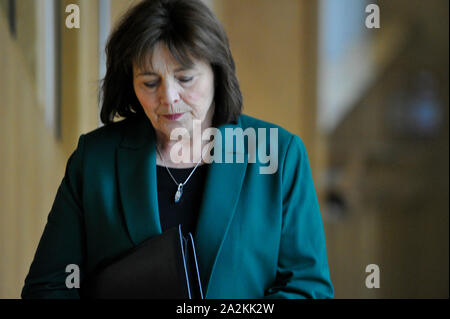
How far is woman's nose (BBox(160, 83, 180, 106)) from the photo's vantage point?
84 centimetres

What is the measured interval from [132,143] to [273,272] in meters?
0.33

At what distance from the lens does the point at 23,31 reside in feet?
4.19

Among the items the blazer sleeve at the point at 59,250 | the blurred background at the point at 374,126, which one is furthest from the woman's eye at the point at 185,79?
the blurred background at the point at 374,126

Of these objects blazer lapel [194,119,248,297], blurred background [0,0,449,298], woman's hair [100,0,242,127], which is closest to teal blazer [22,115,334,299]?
blazer lapel [194,119,248,297]

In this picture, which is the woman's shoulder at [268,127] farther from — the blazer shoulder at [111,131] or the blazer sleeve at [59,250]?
the blazer sleeve at [59,250]

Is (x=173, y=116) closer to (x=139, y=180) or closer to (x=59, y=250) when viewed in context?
(x=139, y=180)

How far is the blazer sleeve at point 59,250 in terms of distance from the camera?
0.90 meters

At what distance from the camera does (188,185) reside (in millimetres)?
907

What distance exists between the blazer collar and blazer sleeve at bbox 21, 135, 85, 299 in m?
0.09

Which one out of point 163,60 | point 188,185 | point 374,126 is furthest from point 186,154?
point 374,126

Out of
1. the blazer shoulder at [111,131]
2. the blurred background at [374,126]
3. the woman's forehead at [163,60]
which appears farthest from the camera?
the blurred background at [374,126]

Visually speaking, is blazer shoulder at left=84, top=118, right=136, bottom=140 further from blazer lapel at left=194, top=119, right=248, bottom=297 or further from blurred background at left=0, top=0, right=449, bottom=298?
blurred background at left=0, top=0, right=449, bottom=298

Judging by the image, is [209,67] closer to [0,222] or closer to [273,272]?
[273,272]
